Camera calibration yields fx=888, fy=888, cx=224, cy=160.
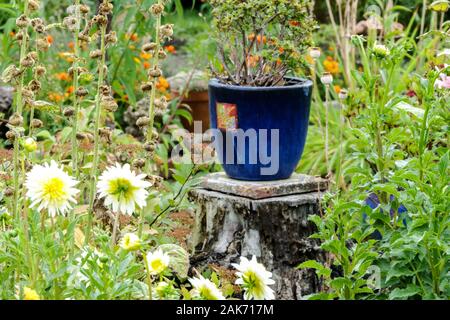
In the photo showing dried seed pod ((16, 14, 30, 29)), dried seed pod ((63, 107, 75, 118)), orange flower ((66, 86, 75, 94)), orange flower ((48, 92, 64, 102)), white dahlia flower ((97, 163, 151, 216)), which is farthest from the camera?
orange flower ((66, 86, 75, 94))

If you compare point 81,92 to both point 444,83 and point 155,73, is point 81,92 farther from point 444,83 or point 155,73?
point 444,83

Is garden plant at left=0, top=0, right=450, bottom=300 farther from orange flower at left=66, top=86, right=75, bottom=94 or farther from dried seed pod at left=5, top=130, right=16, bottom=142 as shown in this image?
orange flower at left=66, top=86, right=75, bottom=94

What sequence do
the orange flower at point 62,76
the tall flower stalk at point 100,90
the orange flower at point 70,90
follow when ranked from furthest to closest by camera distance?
the orange flower at point 62,76 → the orange flower at point 70,90 → the tall flower stalk at point 100,90

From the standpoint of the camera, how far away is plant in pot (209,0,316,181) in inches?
130

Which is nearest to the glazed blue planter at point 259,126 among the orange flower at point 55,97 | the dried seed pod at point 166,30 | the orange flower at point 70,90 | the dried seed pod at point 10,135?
Answer: the dried seed pod at point 166,30

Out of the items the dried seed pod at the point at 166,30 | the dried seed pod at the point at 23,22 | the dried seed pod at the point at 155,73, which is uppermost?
the dried seed pod at the point at 23,22

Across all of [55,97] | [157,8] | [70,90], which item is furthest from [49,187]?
[70,90]

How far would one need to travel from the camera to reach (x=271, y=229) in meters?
3.31

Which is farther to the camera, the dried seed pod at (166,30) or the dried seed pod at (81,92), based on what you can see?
the dried seed pod at (166,30)

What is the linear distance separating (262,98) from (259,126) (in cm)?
11

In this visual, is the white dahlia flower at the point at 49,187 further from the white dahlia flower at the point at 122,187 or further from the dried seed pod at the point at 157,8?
the dried seed pod at the point at 157,8

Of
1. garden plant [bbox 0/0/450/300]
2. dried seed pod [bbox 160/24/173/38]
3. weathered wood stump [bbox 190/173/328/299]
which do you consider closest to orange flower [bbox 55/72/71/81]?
garden plant [bbox 0/0/450/300]

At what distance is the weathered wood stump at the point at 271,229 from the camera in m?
3.31

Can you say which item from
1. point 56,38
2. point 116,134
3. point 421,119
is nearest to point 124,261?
point 421,119
